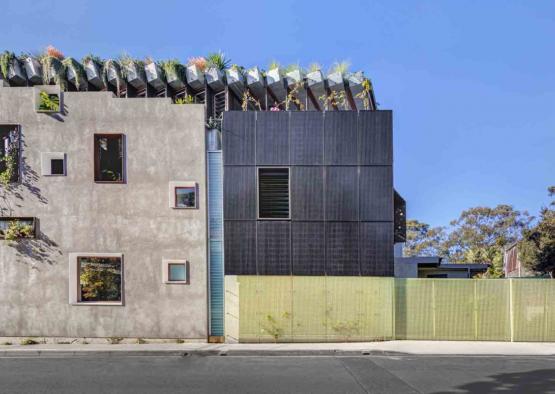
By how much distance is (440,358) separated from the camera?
1203cm

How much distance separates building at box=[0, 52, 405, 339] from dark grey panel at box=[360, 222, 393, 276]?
29 mm

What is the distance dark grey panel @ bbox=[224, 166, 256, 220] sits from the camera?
47.7ft

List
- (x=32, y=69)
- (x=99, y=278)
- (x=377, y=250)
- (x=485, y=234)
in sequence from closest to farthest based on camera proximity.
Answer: (x=377, y=250)
(x=99, y=278)
(x=32, y=69)
(x=485, y=234)

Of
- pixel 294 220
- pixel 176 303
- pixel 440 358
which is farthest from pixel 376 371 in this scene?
pixel 176 303

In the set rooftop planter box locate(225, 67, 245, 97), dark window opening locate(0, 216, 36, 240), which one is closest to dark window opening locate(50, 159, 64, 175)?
dark window opening locate(0, 216, 36, 240)

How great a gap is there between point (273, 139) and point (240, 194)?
74.5 inches

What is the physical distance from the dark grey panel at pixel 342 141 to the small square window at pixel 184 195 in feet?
13.1

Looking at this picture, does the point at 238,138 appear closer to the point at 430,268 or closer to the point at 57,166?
the point at 57,166

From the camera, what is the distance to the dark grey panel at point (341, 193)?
47.2 feet

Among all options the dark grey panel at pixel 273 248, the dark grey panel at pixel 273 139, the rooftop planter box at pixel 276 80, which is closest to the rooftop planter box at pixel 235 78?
the rooftop planter box at pixel 276 80

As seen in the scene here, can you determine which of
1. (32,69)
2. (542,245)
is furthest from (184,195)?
(542,245)

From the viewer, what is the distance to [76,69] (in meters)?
25.5

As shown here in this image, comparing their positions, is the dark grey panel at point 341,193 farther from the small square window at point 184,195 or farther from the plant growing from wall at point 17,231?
the plant growing from wall at point 17,231

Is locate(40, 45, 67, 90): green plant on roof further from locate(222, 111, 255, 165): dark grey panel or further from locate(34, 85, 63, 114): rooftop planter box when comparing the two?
locate(222, 111, 255, 165): dark grey panel
